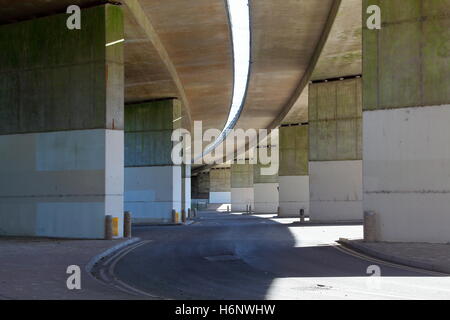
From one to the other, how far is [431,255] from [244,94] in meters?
28.5

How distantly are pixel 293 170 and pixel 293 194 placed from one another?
2182 millimetres

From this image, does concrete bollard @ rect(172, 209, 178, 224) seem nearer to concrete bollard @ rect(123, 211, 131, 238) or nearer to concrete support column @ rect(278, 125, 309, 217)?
concrete bollard @ rect(123, 211, 131, 238)

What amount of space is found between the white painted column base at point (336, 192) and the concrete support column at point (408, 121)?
17.0m

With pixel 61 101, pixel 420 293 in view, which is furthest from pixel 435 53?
pixel 61 101

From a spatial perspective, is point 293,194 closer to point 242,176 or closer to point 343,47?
point 343,47

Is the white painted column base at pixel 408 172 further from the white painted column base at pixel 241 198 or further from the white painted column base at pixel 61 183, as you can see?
the white painted column base at pixel 241 198

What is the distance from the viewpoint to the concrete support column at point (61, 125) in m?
22.5

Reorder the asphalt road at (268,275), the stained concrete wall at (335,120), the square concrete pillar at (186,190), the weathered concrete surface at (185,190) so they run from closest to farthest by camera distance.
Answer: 1. the asphalt road at (268,275)
2. the stained concrete wall at (335,120)
3. the weathered concrete surface at (185,190)
4. the square concrete pillar at (186,190)

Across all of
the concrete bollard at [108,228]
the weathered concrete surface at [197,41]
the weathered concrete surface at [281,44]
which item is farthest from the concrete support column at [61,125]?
the weathered concrete surface at [281,44]

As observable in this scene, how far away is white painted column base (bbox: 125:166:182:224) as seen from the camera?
1553 inches

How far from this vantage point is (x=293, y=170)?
54.0 m

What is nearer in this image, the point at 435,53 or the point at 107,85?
the point at 435,53
